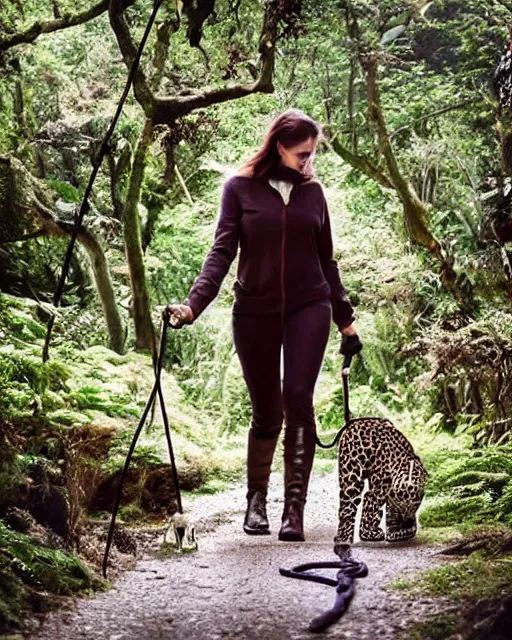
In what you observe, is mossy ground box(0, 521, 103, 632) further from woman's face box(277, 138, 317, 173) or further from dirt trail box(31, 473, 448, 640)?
woman's face box(277, 138, 317, 173)

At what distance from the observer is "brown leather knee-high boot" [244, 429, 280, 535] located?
3660 mm

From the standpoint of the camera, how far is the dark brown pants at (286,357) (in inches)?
134

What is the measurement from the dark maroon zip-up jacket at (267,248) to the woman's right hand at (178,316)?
0.25 m

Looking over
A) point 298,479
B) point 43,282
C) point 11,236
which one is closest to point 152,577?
point 298,479

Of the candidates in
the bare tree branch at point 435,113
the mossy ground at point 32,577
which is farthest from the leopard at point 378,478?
the bare tree branch at point 435,113

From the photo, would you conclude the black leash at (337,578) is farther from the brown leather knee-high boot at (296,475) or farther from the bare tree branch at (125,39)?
the bare tree branch at (125,39)

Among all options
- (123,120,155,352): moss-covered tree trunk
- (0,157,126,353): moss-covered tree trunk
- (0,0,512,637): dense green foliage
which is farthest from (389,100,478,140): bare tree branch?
(0,157,126,353): moss-covered tree trunk

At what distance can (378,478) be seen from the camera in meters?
3.33

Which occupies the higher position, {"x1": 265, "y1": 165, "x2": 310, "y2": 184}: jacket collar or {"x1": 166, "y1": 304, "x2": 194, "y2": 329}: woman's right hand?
{"x1": 265, "y1": 165, "x2": 310, "y2": 184}: jacket collar

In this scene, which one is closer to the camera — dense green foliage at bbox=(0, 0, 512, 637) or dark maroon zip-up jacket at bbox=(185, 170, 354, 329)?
dark maroon zip-up jacket at bbox=(185, 170, 354, 329)

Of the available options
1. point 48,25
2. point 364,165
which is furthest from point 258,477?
point 364,165

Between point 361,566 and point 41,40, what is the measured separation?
6.10 meters

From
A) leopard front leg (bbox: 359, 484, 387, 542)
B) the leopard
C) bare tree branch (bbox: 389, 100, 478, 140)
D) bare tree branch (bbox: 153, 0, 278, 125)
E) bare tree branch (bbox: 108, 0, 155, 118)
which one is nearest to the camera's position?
the leopard

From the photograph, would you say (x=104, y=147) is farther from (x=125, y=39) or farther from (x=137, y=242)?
(x=137, y=242)
